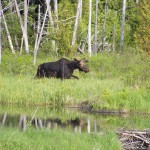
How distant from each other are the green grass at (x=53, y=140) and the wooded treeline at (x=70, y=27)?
57.9ft

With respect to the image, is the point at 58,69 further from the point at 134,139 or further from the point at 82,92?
the point at 134,139

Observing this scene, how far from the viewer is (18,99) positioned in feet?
62.2

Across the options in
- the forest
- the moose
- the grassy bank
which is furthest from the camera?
the moose

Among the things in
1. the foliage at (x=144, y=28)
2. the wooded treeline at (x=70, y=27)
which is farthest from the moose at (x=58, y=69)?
the foliage at (x=144, y=28)

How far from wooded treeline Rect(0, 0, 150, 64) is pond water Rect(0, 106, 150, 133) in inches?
464

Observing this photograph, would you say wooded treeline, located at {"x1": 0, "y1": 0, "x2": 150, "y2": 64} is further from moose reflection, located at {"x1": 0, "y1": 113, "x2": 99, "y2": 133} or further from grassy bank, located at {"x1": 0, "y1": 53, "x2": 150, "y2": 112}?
moose reflection, located at {"x1": 0, "y1": 113, "x2": 99, "y2": 133}

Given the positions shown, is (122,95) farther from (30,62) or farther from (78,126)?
(30,62)

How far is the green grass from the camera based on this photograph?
10406 mm

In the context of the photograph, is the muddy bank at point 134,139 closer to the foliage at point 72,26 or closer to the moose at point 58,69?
the moose at point 58,69

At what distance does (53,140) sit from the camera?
11070 mm

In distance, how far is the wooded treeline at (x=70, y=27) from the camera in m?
31.9

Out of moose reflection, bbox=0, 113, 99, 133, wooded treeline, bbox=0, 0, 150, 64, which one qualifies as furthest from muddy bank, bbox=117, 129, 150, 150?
wooded treeline, bbox=0, 0, 150, 64

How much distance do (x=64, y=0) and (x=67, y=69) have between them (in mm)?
15916

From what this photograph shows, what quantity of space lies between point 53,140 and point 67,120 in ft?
16.4
